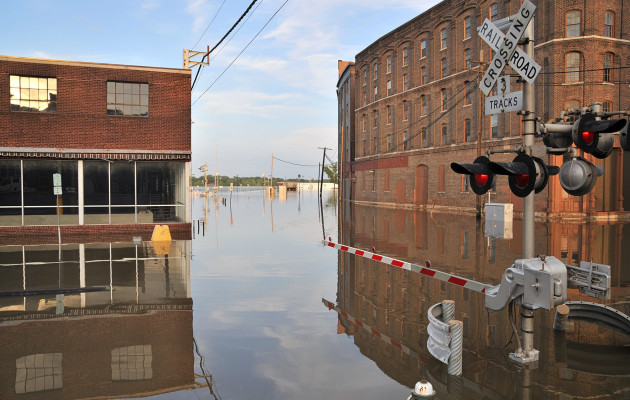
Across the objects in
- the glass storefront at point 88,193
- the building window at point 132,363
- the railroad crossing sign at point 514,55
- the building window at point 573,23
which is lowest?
the building window at point 132,363

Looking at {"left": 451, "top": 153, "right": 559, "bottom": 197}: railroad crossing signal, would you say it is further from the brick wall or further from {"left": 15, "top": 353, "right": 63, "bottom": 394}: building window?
the brick wall

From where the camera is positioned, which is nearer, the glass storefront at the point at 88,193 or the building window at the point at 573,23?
the glass storefront at the point at 88,193

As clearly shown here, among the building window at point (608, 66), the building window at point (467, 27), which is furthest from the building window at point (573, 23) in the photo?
the building window at point (467, 27)

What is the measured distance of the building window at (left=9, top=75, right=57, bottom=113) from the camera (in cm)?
2359

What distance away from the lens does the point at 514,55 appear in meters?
7.40

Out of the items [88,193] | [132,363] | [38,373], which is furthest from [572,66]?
[38,373]

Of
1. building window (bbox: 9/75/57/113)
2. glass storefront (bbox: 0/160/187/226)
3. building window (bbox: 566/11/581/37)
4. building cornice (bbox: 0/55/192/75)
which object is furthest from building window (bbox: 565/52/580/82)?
building window (bbox: 9/75/57/113)

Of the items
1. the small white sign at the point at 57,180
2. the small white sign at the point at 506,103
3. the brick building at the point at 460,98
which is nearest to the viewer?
the small white sign at the point at 506,103

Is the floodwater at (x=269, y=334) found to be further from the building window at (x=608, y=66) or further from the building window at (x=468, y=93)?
the building window at (x=468, y=93)

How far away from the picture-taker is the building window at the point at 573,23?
34.7 meters

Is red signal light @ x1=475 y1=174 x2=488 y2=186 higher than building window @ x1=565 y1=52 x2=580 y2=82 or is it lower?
lower

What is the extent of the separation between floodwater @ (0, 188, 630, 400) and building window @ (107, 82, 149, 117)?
9.93m

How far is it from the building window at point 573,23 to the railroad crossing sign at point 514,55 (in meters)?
32.4

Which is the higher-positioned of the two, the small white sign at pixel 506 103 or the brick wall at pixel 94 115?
the brick wall at pixel 94 115
